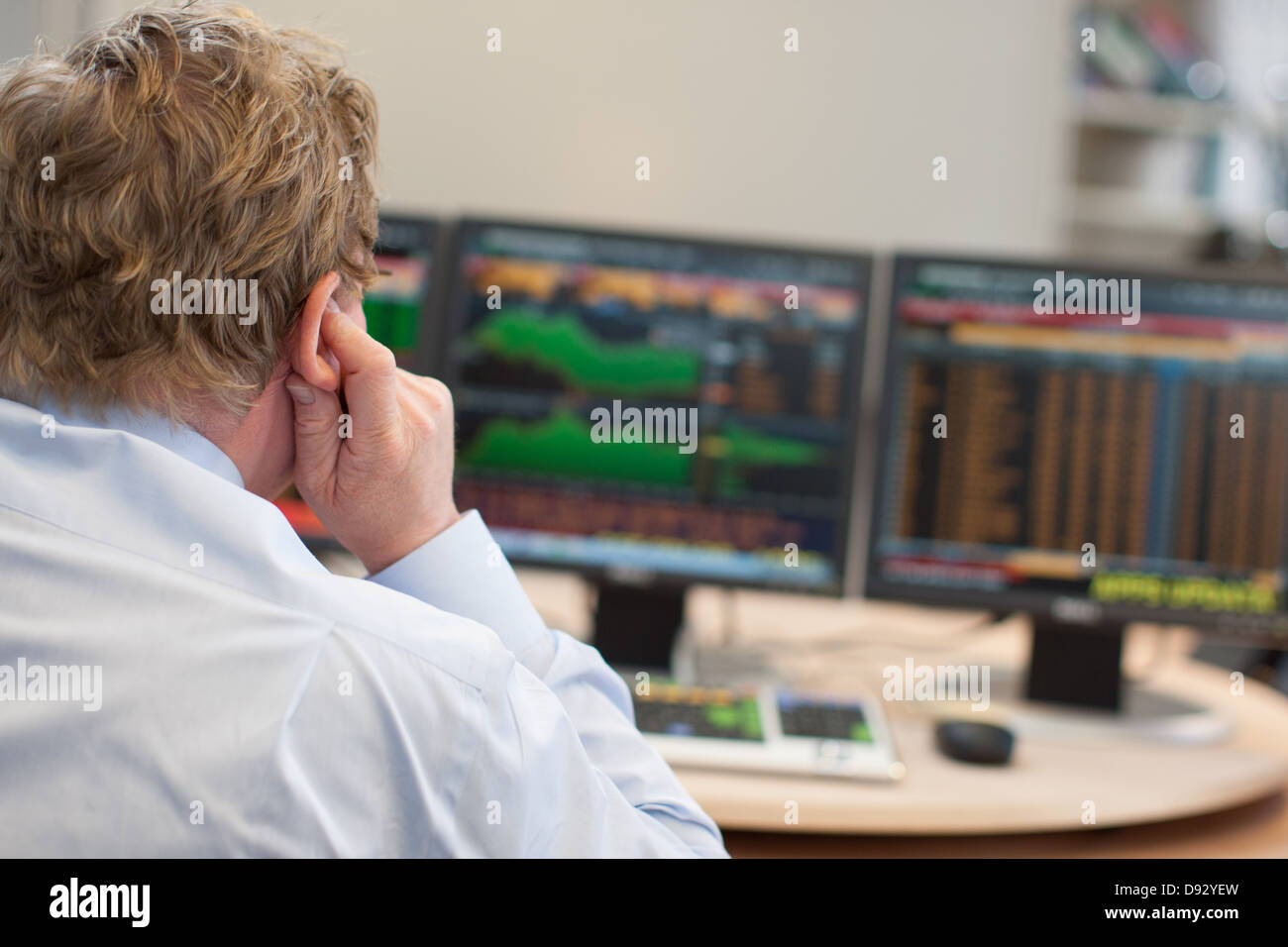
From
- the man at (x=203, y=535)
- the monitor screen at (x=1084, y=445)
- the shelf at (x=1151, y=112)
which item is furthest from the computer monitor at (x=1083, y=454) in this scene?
the shelf at (x=1151, y=112)

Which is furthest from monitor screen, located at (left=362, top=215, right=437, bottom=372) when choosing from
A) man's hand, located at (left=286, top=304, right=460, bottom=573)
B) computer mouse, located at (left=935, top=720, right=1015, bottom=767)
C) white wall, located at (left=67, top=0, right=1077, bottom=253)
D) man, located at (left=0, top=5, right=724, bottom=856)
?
computer mouse, located at (left=935, top=720, right=1015, bottom=767)

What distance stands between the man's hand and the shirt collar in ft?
0.31

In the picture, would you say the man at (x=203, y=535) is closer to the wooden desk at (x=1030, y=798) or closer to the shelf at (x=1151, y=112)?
the wooden desk at (x=1030, y=798)

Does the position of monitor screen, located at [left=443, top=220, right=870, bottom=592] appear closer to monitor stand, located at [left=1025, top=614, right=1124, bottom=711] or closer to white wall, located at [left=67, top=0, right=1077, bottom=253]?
monitor stand, located at [left=1025, top=614, right=1124, bottom=711]

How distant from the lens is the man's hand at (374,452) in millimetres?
766

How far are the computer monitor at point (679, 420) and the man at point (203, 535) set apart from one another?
26.4 inches

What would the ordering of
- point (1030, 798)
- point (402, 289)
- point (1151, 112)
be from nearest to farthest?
point (1030, 798)
point (402, 289)
point (1151, 112)

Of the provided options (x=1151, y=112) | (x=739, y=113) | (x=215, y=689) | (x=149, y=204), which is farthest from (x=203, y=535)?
(x=1151, y=112)

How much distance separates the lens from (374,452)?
816 mm

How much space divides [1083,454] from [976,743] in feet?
1.36

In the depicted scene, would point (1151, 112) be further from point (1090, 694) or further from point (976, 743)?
point (976, 743)

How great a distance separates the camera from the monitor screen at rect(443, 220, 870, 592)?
1396 mm
